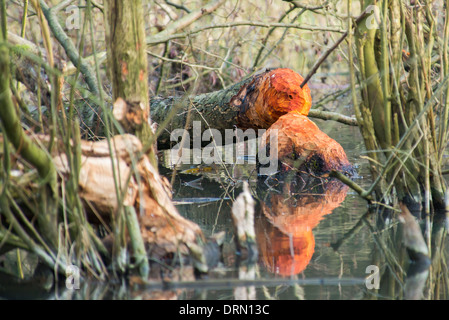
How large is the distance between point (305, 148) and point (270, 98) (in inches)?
21.4

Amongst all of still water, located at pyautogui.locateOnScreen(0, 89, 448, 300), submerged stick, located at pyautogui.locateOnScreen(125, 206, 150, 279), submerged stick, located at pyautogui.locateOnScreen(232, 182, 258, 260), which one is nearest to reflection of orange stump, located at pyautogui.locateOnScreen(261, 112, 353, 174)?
still water, located at pyautogui.locateOnScreen(0, 89, 448, 300)

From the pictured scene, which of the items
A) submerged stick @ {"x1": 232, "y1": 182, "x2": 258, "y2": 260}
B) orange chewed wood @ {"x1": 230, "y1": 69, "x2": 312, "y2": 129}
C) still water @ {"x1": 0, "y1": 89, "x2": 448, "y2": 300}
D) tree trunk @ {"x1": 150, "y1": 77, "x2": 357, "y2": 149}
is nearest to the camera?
still water @ {"x1": 0, "y1": 89, "x2": 448, "y2": 300}

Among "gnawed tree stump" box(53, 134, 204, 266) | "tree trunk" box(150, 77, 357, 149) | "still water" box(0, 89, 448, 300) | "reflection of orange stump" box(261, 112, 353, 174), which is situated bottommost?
"still water" box(0, 89, 448, 300)

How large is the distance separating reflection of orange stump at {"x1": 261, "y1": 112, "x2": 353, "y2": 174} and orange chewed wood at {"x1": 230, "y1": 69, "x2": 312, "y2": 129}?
0.11m

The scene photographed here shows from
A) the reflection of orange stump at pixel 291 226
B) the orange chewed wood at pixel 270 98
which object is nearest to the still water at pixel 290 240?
the reflection of orange stump at pixel 291 226

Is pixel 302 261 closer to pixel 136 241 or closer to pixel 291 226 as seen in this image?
pixel 291 226

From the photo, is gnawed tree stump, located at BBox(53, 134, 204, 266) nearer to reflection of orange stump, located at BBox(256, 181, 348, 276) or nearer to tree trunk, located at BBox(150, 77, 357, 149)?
reflection of orange stump, located at BBox(256, 181, 348, 276)

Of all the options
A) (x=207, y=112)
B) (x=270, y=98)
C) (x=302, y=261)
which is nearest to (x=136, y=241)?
(x=302, y=261)

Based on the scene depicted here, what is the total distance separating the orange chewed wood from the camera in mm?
5074

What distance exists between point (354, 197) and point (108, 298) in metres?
2.41

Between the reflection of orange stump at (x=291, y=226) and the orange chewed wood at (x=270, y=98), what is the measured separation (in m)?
0.84

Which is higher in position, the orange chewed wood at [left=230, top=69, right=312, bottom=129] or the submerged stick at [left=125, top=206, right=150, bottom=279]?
the orange chewed wood at [left=230, top=69, right=312, bottom=129]

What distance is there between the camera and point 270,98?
16.7ft
